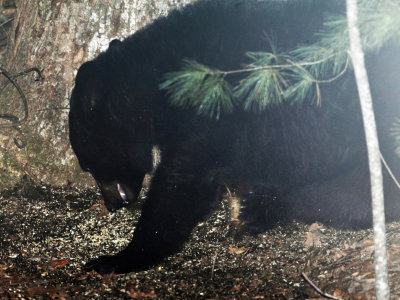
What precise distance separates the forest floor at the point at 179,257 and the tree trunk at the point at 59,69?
0.20m

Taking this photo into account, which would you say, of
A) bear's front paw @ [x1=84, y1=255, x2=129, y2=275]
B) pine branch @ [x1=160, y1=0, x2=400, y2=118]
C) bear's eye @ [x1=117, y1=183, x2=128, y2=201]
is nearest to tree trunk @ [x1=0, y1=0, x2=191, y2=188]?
bear's eye @ [x1=117, y1=183, x2=128, y2=201]

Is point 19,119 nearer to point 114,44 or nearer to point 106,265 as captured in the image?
point 114,44

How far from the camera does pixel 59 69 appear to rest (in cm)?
315

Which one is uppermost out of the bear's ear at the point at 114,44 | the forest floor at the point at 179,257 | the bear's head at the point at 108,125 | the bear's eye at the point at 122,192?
the bear's ear at the point at 114,44

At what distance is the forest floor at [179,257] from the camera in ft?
7.09

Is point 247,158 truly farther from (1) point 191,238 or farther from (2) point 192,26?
(2) point 192,26

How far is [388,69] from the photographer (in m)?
2.52

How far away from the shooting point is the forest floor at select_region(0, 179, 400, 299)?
7.09ft

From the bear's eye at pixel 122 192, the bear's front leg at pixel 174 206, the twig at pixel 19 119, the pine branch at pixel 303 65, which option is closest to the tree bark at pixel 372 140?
the pine branch at pixel 303 65

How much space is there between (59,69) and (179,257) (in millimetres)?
1650

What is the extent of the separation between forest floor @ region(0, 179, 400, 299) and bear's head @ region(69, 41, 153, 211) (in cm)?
17

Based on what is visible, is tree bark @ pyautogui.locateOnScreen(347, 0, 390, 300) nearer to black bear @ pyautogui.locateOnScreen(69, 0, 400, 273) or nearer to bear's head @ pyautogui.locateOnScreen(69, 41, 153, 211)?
black bear @ pyautogui.locateOnScreen(69, 0, 400, 273)

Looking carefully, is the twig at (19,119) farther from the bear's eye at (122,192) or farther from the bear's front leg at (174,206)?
the bear's front leg at (174,206)

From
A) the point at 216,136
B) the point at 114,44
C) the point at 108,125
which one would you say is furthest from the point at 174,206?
the point at 114,44
